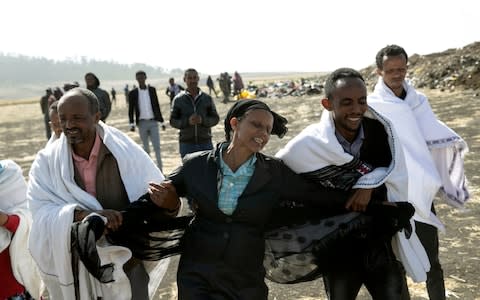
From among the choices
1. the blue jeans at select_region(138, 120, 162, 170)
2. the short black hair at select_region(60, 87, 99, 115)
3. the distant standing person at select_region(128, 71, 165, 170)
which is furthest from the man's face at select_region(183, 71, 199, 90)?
the short black hair at select_region(60, 87, 99, 115)

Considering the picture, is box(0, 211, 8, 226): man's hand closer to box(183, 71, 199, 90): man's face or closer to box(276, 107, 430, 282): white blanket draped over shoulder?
box(276, 107, 430, 282): white blanket draped over shoulder

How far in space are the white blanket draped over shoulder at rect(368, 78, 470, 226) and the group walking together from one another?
2.39 feet

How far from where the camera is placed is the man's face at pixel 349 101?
2.73m

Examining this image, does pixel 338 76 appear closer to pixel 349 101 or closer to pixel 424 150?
pixel 349 101

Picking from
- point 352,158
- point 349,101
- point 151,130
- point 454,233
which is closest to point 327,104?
point 349,101

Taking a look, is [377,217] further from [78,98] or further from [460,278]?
[460,278]

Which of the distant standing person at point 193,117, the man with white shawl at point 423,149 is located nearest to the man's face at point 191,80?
the distant standing person at point 193,117

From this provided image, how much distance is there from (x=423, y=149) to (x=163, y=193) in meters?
1.92

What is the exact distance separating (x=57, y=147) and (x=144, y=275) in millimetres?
898

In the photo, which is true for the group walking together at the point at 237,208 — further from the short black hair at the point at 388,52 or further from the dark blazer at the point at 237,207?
the short black hair at the point at 388,52

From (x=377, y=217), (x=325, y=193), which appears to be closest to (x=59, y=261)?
(x=325, y=193)

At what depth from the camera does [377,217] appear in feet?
9.03

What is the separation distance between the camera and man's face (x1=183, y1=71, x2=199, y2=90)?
6773 mm

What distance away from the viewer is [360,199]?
8.84 feet
